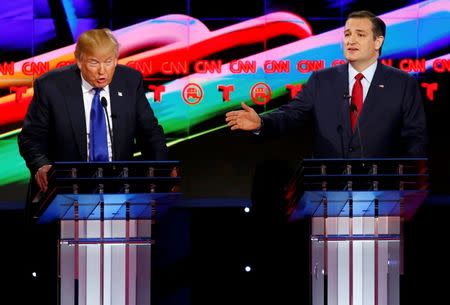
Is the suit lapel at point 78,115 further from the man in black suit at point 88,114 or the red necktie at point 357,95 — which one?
the red necktie at point 357,95

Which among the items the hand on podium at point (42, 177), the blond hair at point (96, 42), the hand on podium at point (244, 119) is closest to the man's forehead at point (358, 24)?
the hand on podium at point (244, 119)

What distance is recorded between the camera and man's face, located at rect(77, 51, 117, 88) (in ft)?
19.6

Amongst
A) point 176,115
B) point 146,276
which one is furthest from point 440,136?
point 146,276

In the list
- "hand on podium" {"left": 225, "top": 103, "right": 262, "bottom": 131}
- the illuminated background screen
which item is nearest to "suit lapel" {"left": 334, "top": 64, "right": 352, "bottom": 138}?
"hand on podium" {"left": 225, "top": 103, "right": 262, "bottom": 131}

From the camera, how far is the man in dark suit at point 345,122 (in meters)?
6.39

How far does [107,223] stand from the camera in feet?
18.4

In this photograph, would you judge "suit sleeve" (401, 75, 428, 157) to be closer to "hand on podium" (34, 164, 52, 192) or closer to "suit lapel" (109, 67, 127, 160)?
"suit lapel" (109, 67, 127, 160)

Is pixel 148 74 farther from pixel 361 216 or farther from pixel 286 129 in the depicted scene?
pixel 361 216

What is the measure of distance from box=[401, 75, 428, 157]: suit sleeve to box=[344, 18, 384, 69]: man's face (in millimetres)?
255

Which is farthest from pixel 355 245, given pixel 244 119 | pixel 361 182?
pixel 244 119

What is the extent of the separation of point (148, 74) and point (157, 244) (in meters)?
2.63

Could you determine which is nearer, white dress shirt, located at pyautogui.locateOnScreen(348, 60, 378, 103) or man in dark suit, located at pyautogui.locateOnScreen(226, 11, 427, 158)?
man in dark suit, located at pyautogui.locateOnScreen(226, 11, 427, 158)

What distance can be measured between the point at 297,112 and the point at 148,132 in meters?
0.77

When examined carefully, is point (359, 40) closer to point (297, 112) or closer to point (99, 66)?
point (297, 112)
